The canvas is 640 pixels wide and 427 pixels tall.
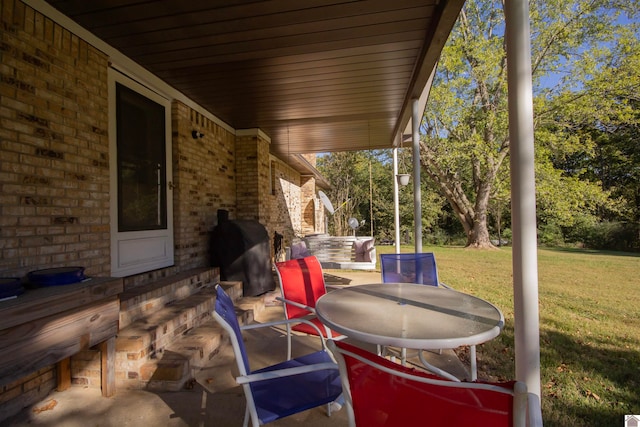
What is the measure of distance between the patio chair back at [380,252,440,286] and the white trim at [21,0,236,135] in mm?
3261

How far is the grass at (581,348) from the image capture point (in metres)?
2.11

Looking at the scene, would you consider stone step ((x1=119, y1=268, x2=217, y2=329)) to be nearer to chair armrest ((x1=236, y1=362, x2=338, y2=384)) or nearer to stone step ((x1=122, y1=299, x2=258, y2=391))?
stone step ((x1=122, y1=299, x2=258, y2=391))

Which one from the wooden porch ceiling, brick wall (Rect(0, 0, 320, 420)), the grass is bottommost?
the grass

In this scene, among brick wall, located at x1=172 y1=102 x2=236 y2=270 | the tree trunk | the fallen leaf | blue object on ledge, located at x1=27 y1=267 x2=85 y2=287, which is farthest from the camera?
the tree trunk

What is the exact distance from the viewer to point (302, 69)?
3541mm

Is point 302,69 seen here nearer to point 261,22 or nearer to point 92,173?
point 261,22

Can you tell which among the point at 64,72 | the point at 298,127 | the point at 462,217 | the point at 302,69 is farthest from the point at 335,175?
the point at 64,72

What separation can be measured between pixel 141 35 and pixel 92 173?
53.0 inches

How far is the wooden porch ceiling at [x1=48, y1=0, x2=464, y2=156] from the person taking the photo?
2.51 metres

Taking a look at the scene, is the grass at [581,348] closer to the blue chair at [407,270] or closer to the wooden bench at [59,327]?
the blue chair at [407,270]

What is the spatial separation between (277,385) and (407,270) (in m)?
1.78

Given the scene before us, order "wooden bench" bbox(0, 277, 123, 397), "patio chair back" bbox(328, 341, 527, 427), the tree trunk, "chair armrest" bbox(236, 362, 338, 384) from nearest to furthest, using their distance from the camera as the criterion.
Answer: "patio chair back" bbox(328, 341, 527, 427), "chair armrest" bbox(236, 362, 338, 384), "wooden bench" bbox(0, 277, 123, 397), the tree trunk

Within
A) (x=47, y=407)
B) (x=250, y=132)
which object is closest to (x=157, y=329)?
(x=47, y=407)

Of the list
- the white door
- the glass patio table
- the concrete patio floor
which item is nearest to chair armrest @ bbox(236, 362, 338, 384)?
the glass patio table
